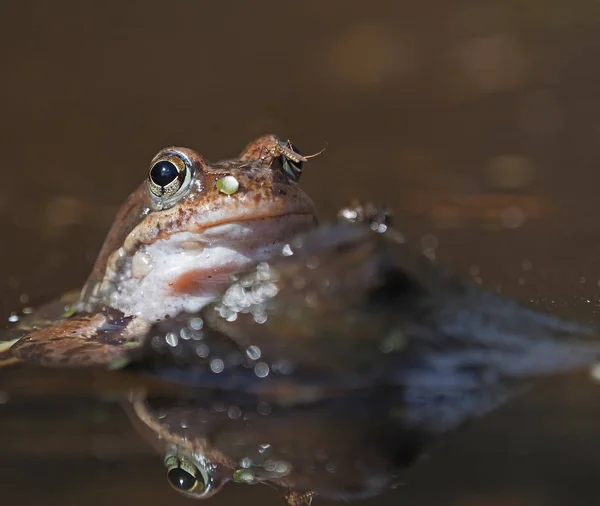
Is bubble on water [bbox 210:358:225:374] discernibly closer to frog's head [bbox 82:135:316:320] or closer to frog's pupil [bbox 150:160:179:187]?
frog's head [bbox 82:135:316:320]

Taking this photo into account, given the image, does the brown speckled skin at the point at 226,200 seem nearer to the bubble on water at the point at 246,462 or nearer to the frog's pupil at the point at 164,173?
the frog's pupil at the point at 164,173

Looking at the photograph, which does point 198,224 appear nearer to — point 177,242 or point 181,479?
point 177,242

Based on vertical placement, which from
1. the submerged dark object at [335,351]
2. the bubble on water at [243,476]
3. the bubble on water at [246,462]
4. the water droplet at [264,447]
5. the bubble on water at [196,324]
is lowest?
the bubble on water at [243,476]

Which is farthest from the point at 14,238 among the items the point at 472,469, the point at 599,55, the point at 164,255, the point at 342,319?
the point at 599,55

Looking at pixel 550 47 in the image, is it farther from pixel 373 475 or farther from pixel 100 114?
pixel 373 475

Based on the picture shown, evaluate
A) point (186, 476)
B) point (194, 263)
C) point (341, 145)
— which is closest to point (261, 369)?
point (194, 263)

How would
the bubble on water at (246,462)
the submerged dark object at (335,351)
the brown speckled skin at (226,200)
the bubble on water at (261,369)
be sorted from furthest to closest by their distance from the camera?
1. the bubble on water at (261,369)
2. the brown speckled skin at (226,200)
3. the submerged dark object at (335,351)
4. the bubble on water at (246,462)

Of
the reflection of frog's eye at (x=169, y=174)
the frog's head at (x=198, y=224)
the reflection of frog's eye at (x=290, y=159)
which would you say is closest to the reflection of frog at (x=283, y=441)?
Answer: the frog's head at (x=198, y=224)

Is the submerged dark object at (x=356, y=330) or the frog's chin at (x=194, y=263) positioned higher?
the frog's chin at (x=194, y=263)

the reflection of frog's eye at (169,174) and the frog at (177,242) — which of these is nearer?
the frog at (177,242)
